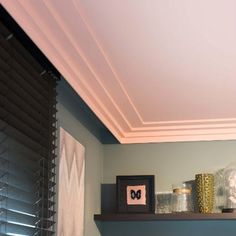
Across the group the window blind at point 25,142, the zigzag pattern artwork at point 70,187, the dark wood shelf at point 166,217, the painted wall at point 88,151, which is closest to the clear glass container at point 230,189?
the dark wood shelf at point 166,217

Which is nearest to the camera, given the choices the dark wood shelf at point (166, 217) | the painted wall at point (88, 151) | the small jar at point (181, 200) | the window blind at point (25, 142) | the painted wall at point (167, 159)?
the window blind at point (25, 142)

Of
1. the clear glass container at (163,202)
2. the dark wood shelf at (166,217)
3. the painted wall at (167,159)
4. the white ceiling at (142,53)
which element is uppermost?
the white ceiling at (142,53)

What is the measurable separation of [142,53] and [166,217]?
118 cm

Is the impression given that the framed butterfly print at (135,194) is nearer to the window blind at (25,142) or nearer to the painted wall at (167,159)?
the painted wall at (167,159)

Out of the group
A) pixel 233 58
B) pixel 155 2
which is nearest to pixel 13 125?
pixel 155 2

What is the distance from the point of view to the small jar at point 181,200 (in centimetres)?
301

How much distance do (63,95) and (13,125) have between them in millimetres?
741

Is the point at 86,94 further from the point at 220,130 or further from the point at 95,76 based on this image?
the point at 220,130

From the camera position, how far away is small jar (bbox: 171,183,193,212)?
118 inches

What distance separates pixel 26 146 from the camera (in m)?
1.88

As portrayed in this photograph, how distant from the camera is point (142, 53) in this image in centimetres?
211

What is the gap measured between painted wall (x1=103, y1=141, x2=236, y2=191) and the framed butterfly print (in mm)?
178

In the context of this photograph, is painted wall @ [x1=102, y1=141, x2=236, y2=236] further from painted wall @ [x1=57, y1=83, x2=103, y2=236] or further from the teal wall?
painted wall @ [x1=57, y1=83, x2=103, y2=236]

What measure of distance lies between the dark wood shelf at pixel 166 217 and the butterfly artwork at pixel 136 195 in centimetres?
10
